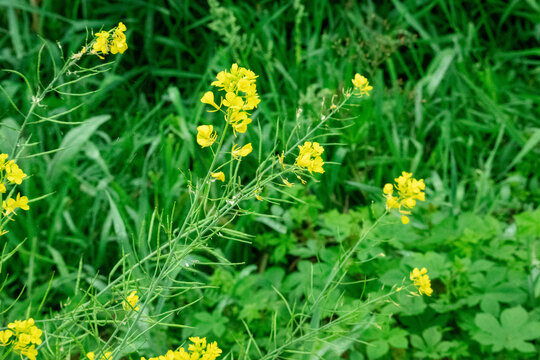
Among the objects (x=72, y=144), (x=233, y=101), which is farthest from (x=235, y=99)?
(x=72, y=144)

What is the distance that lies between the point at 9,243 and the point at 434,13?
242cm

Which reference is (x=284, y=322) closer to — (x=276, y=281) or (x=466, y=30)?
(x=276, y=281)

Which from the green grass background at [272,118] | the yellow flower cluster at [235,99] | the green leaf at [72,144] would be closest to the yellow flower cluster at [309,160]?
the yellow flower cluster at [235,99]

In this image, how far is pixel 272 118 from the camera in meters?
2.46

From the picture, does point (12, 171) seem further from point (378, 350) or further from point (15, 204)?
point (378, 350)

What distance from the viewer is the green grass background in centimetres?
212

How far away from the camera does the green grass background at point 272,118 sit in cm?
212

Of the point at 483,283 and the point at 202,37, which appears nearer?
the point at 483,283

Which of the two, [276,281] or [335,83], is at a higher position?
[335,83]

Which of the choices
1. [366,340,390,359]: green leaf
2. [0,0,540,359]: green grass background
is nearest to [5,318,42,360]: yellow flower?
[0,0,540,359]: green grass background

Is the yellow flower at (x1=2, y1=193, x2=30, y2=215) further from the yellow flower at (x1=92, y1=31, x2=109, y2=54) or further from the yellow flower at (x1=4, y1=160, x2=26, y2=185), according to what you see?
the yellow flower at (x1=92, y1=31, x2=109, y2=54)

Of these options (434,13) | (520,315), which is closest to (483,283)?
(520,315)

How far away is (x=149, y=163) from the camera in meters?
2.46

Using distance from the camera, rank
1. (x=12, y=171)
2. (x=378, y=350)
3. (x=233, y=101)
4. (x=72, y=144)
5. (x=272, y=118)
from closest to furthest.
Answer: (x=233, y=101) → (x=12, y=171) → (x=378, y=350) → (x=72, y=144) → (x=272, y=118)
